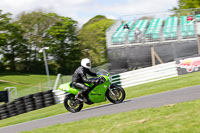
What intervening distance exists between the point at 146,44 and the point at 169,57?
5.42 feet

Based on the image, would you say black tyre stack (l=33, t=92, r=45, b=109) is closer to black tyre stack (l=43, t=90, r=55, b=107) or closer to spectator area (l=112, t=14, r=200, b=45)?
black tyre stack (l=43, t=90, r=55, b=107)

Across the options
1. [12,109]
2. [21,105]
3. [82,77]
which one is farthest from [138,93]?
[12,109]

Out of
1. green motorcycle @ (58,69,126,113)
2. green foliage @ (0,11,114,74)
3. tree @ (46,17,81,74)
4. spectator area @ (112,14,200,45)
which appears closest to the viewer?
green motorcycle @ (58,69,126,113)

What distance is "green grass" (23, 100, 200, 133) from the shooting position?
5188mm

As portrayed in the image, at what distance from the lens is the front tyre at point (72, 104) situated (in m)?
9.88

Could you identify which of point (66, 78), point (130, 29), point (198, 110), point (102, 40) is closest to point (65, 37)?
point (102, 40)

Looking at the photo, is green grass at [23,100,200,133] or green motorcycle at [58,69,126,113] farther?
green motorcycle at [58,69,126,113]

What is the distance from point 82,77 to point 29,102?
6.45m

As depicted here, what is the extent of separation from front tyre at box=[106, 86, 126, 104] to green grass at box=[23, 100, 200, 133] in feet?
8.04

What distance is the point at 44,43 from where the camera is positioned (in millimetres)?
48719

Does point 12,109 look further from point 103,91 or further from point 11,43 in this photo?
point 11,43

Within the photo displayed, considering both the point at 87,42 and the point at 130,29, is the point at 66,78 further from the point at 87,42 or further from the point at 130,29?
the point at 87,42

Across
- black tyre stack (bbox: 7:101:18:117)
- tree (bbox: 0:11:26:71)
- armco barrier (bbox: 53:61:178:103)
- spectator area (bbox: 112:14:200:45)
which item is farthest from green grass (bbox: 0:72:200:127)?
tree (bbox: 0:11:26:71)

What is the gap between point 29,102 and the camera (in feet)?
49.3
